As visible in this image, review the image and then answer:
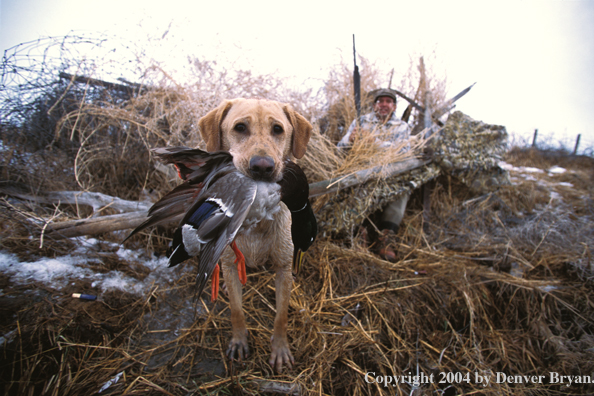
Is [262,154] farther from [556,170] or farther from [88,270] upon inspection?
A: [556,170]

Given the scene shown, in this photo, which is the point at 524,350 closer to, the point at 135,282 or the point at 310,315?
the point at 310,315

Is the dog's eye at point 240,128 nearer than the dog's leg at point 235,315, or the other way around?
the dog's eye at point 240,128

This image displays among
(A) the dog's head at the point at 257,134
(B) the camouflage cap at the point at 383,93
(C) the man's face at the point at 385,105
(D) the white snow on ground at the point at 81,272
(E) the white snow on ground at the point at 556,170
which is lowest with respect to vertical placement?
(D) the white snow on ground at the point at 81,272

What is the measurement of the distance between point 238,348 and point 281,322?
1.28ft

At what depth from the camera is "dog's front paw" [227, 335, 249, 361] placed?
1.77 m

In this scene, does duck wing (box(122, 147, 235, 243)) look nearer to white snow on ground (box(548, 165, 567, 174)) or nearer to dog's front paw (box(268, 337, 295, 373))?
dog's front paw (box(268, 337, 295, 373))

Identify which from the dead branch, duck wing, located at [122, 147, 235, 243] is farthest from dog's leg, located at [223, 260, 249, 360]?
the dead branch

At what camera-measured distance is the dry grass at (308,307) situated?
163 cm

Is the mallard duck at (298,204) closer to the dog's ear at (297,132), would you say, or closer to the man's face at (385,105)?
the dog's ear at (297,132)

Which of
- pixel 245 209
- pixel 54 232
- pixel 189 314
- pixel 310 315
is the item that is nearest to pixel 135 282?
pixel 189 314

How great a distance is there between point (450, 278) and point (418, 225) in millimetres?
1326

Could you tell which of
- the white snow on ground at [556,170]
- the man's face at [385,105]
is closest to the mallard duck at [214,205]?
the man's face at [385,105]

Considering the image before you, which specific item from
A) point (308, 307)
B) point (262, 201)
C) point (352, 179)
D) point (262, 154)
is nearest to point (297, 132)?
point (262, 154)

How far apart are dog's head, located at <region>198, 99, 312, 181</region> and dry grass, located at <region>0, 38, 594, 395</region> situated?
50.7 inches
